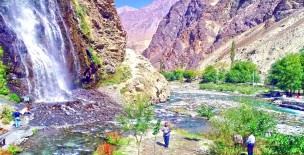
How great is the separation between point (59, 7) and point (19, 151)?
36.8 metres

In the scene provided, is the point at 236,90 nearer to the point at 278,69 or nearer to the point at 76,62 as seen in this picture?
the point at 278,69

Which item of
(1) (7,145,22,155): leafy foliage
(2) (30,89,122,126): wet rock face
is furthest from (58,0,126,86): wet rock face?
(1) (7,145,22,155): leafy foliage

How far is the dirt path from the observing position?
25500mm

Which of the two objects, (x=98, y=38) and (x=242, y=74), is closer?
(x=98, y=38)

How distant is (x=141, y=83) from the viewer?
194ft

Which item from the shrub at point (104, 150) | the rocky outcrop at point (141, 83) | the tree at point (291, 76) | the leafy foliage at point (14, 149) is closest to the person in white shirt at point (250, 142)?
the shrub at point (104, 150)

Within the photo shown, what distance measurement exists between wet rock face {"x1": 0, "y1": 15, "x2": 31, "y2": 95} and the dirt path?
2287 centimetres

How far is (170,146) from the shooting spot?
2734cm

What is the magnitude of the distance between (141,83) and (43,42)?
17.8m

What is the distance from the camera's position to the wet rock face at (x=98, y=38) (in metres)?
57.8

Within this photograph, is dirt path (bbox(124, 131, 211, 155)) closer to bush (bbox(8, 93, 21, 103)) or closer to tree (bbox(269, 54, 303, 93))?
bush (bbox(8, 93, 21, 103))

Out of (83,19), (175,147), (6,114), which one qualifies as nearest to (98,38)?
(83,19)

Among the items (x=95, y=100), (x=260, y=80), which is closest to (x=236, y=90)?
(x=260, y=80)

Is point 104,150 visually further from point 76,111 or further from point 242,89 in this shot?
point 242,89
